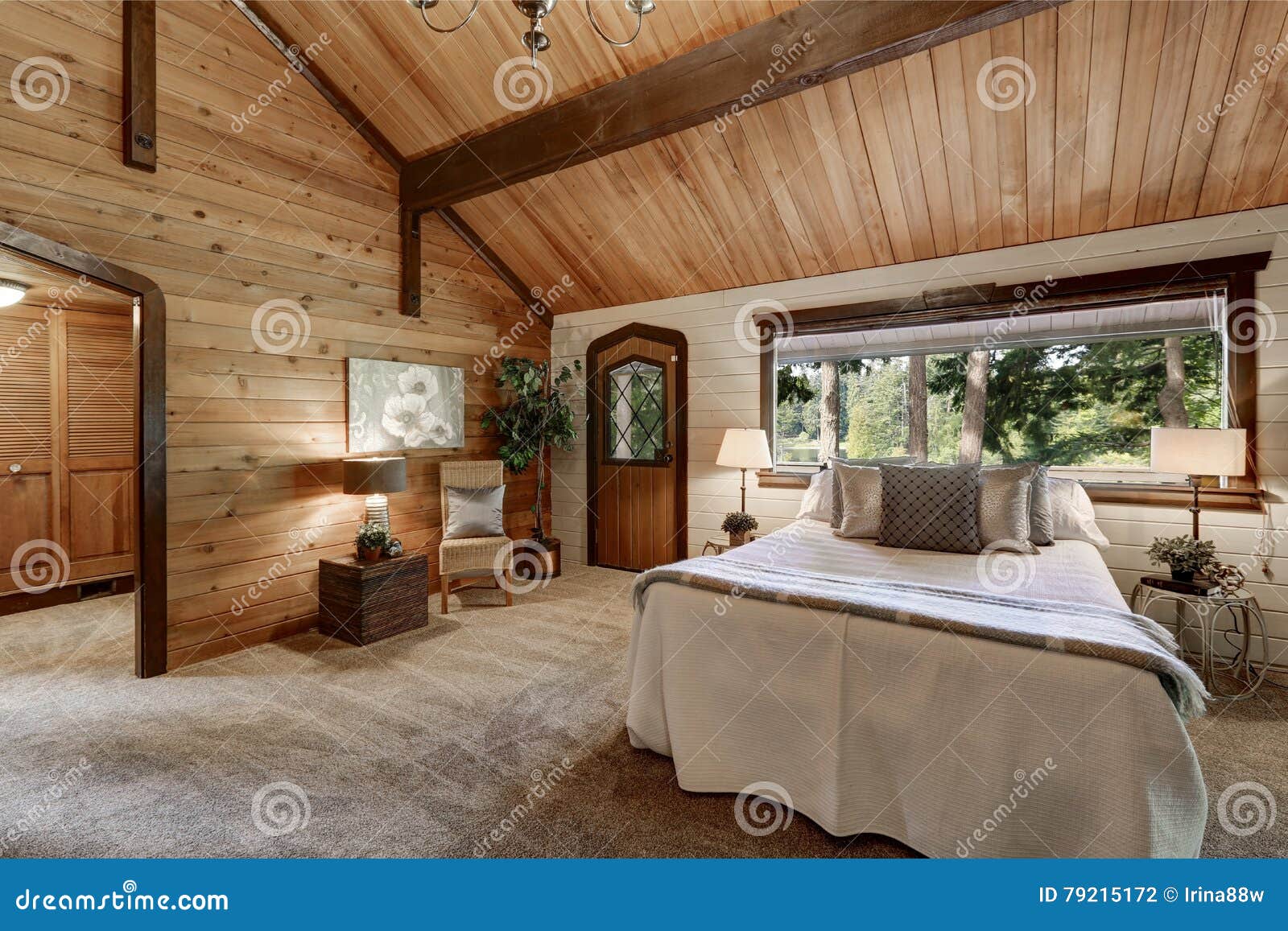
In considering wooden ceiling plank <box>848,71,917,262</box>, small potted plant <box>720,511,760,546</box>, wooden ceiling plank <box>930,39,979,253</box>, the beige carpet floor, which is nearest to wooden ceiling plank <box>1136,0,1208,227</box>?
wooden ceiling plank <box>930,39,979,253</box>

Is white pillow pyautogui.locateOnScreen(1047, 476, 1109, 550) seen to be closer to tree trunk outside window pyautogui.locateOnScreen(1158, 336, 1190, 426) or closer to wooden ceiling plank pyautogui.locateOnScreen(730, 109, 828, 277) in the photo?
tree trunk outside window pyautogui.locateOnScreen(1158, 336, 1190, 426)

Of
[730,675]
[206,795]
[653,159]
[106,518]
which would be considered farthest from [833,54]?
[106,518]

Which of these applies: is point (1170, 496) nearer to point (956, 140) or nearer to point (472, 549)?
point (956, 140)

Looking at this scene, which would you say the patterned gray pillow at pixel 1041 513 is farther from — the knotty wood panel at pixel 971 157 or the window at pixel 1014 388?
the knotty wood panel at pixel 971 157

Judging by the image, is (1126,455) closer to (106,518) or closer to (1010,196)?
(1010,196)

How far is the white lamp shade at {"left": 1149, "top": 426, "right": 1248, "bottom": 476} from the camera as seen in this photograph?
278 cm

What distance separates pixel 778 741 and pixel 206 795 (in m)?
1.96

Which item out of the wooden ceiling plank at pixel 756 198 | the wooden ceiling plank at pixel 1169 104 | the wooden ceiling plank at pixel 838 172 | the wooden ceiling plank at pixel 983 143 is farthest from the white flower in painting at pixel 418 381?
the wooden ceiling plank at pixel 1169 104

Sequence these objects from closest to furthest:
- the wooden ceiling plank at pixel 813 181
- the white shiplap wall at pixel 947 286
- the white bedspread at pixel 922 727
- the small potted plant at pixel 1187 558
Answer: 1. the white bedspread at pixel 922 727
2. the small potted plant at pixel 1187 558
3. the white shiplap wall at pixel 947 286
4. the wooden ceiling plank at pixel 813 181

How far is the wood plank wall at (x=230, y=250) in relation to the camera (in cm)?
293

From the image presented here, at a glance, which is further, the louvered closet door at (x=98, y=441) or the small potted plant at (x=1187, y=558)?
the louvered closet door at (x=98, y=441)

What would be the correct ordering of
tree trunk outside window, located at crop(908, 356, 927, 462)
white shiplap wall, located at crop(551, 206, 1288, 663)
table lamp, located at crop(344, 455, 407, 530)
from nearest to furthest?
white shiplap wall, located at crop(551, 206, 1288, 663) < table lamp, located at crop(344, 455, 407, 530) < tree trunk outside window, located at crop(908, 356, 927, 462)

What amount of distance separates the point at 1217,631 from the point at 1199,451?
114 centimetres

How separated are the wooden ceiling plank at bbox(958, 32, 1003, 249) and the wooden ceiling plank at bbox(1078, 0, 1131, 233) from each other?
1.30ft
